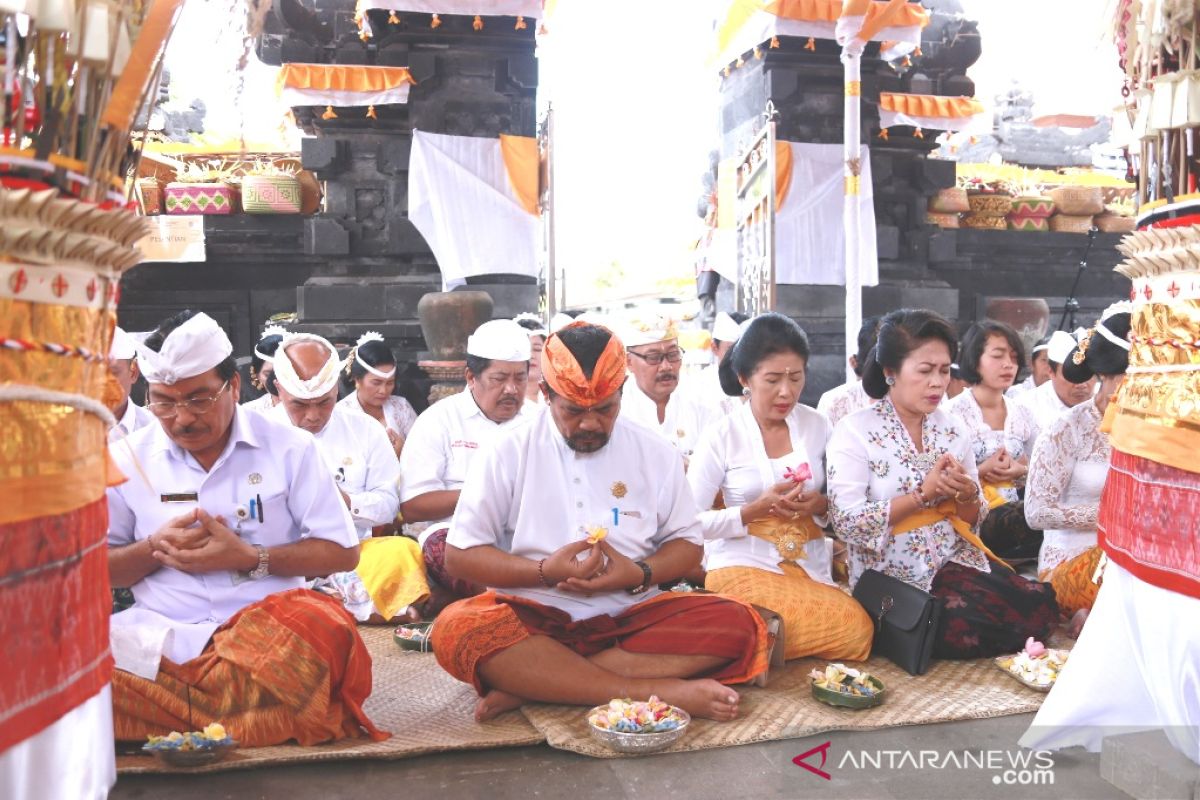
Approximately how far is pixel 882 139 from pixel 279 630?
9.04 m

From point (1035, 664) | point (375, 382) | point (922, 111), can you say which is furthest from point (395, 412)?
point (922, 111)

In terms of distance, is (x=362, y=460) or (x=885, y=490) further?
(x=362, y=460)

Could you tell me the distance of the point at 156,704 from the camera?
299cm

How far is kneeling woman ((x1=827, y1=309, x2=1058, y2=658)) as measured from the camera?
383 cm

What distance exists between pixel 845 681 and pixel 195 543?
1943 mm

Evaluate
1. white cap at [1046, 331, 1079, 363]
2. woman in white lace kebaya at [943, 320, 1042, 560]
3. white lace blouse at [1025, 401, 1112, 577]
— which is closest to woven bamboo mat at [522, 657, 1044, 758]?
white lace blouse at [1025, 401, 1112, 577]

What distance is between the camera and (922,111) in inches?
412

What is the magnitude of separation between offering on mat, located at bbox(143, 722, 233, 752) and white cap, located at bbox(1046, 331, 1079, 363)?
160 inches

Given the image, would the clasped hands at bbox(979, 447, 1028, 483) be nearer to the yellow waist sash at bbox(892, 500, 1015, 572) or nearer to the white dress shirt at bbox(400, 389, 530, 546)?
the yellow waist sash at bbox(892, 500, 1015, 572)

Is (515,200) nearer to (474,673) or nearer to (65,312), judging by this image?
(474,673)

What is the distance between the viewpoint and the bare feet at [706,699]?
3152 millimetres

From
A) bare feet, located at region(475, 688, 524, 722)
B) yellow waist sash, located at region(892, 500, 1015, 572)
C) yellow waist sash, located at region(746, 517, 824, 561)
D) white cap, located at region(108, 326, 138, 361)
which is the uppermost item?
white cap, located at region(108, 326, 138, 361)

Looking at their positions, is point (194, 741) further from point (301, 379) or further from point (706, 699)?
point (301, 379)

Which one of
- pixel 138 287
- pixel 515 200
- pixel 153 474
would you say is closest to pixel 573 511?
pixel 153 474
